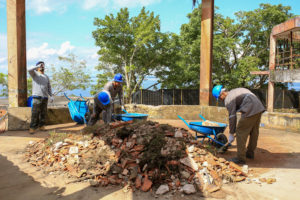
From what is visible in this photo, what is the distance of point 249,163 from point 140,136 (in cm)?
221

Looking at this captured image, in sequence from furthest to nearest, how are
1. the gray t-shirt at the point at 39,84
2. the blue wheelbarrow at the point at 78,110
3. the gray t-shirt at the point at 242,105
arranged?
the blue wheelbarrow at the point at 78,110 → the gray t-shirt at the point at 39,84 → the gray t-shirt at the point at 242,105

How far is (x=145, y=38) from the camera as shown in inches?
543

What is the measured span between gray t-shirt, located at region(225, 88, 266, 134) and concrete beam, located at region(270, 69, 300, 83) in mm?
13536

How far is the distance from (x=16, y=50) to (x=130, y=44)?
9.67 m

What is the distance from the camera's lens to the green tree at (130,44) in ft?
47.2

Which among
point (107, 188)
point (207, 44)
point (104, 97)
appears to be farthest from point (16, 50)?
point (207, 44)

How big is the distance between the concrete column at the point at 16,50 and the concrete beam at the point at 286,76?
16210 mm

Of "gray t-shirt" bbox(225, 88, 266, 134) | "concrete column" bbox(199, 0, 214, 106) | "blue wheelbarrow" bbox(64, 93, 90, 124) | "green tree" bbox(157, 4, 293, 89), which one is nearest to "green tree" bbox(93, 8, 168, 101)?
"green tree" bbox(157, 4, 293, 89)

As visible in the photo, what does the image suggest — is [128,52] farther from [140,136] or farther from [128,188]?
[128,188]

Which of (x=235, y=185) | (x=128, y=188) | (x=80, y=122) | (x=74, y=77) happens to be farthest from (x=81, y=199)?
(x=74, y=77)

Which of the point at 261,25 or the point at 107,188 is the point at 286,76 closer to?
the point at 261,25

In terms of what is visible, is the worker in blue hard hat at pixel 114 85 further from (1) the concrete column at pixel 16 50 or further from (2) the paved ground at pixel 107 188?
(1) the concrete column at pixel 16 50

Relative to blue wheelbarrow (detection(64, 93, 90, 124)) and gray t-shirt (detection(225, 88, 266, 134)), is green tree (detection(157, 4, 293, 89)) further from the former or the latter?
gray t-shirt (detection(225, 88, 266, 134))

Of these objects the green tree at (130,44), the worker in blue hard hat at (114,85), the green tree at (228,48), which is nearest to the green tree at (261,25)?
the green tree at (228,48)
